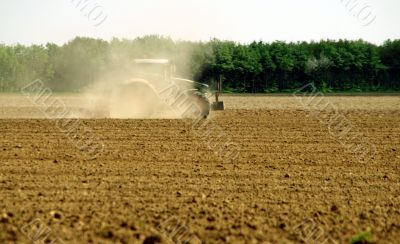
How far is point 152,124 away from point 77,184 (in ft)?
25.8

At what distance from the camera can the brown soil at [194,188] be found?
6.30m

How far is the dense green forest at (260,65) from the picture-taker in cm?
5194

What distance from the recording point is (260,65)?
53375 millimetres

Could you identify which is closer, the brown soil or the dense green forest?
the brown soil

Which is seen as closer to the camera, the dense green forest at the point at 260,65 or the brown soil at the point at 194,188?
the brown soil at the point at 194,188

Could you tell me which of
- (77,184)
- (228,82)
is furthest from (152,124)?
(228,82)

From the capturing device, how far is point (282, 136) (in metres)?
14.9

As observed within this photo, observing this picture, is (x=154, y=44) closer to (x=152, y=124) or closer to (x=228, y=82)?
(x=228, y=82)

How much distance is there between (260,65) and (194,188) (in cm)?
4559

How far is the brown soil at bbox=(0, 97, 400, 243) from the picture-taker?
248 inches

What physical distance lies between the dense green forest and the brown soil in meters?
36.4

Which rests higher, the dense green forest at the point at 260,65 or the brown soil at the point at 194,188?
the dense green forest at the point at 260,65

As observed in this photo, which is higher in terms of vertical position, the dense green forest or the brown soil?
the dense green forest

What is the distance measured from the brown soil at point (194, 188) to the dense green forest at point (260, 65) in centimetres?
3637
